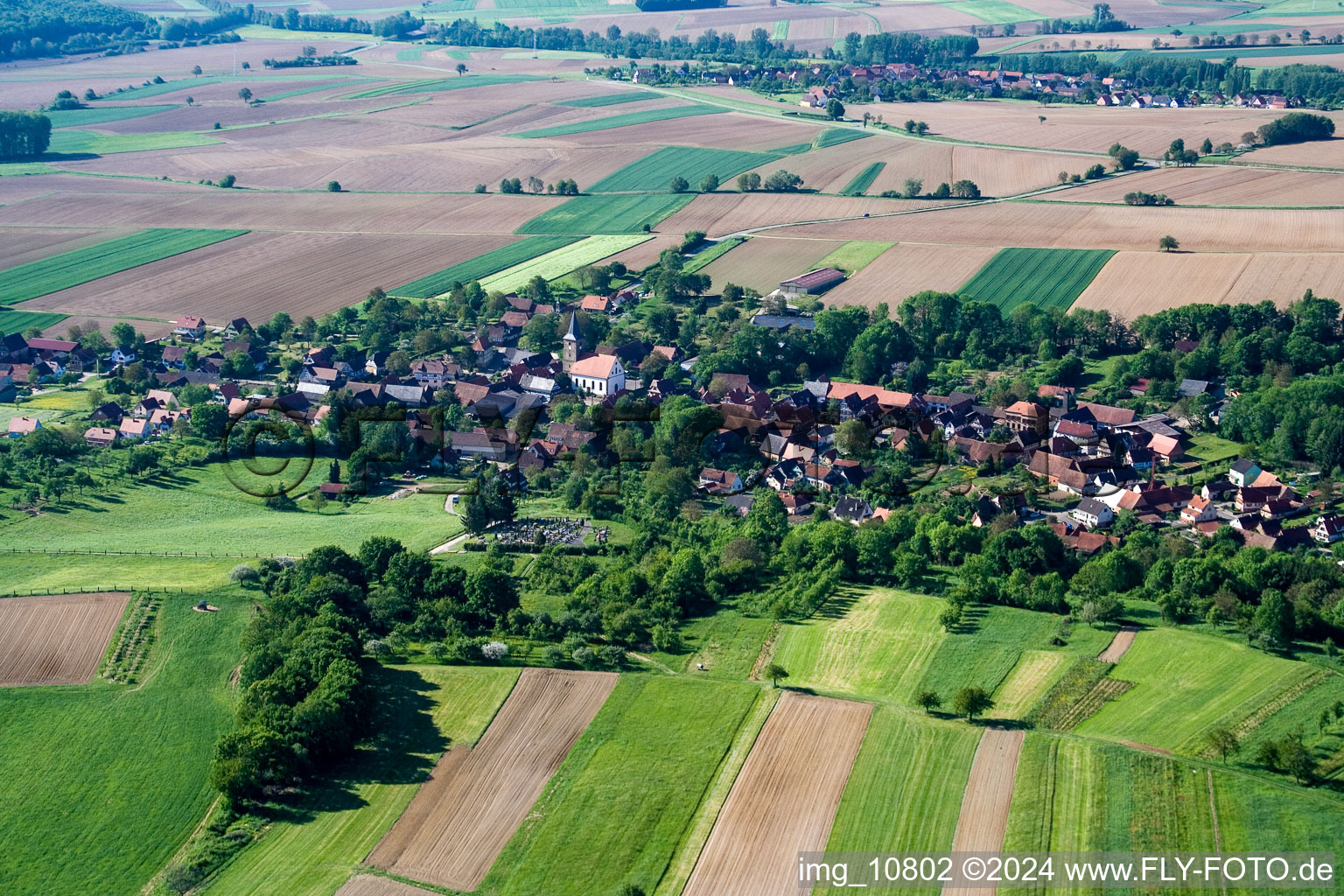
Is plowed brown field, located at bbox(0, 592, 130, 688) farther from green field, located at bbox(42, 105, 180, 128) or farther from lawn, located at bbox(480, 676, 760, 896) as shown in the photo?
green field, located at bbox(42, 105, 180, 128)

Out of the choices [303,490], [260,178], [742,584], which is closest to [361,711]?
[742,584]

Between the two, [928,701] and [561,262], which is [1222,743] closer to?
[928,701]

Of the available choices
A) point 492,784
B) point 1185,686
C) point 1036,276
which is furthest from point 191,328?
point 1185,686

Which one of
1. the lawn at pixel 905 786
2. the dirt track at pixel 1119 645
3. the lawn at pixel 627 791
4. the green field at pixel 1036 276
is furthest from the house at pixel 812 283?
the lawn at pixel 905 786

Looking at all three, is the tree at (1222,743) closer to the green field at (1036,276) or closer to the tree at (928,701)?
the tree at (928,701)

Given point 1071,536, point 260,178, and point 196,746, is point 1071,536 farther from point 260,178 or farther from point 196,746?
point 260,178
